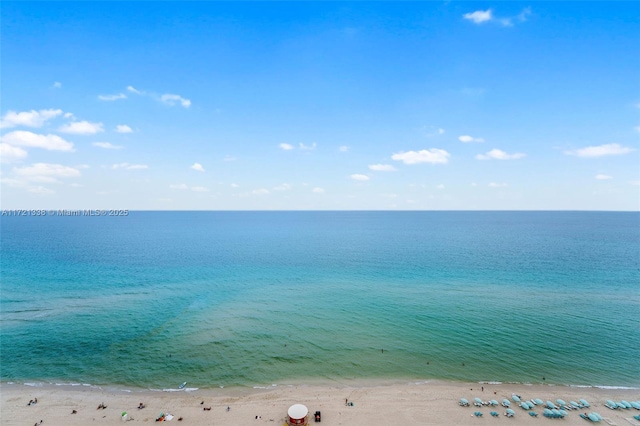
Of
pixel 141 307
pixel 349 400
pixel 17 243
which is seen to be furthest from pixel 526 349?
pixel 17 243

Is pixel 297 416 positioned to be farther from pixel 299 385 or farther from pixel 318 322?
pixel 318 322

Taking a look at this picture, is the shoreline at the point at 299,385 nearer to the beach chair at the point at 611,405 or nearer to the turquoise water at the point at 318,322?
the turquoise water at the point at 318,322

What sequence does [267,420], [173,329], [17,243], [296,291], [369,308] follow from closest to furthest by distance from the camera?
[267,420] < [173,329] < [369,308] < [296,291] < [17,243]

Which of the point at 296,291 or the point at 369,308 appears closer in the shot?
the point at 369,308

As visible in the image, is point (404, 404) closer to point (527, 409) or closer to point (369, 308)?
point (527, 409)

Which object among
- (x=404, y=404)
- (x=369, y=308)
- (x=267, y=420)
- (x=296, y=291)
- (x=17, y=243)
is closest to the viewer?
(x=267, y=420)

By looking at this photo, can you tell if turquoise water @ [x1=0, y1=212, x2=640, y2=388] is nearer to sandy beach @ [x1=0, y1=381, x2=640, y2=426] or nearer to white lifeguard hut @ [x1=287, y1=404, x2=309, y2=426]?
sandy beach @ [x1=0, y1=381, x2=640, y2=426]
